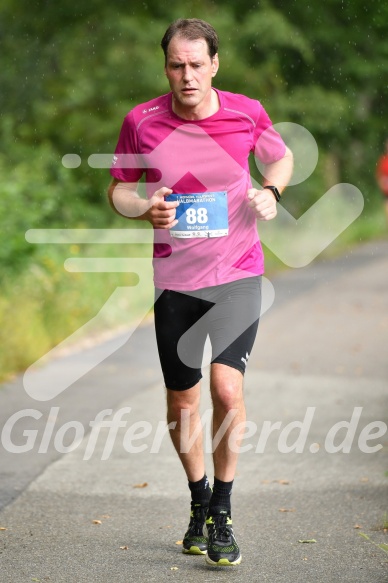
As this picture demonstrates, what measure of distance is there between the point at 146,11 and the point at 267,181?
17.6 meters

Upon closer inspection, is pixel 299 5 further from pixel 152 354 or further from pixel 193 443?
pixel 193 443

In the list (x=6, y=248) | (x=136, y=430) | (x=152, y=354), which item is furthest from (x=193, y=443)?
(x=6, y=248)

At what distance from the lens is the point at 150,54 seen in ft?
70.4

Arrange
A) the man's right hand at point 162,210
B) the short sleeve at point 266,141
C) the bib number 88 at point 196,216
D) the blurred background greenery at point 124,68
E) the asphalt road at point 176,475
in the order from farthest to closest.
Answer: the blurred background greenery at point 124,68 → the short sleeve at point 266,141 → the asphalt road at point 176,475 → the bib number 88 at point 196,216 → the man's right hand at point 162,210

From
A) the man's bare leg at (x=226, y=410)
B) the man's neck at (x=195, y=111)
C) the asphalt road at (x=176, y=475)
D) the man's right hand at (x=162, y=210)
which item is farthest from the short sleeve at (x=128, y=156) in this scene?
the asphalt road at (x=176, y=475)

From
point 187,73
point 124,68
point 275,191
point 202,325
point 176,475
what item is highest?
point 187,73

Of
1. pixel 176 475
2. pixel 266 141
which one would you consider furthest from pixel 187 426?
pixel 176 475

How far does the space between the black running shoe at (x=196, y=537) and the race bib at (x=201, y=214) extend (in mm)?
1213

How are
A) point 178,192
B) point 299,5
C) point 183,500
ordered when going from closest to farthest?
point 178,192, point 183,500, point 299,5

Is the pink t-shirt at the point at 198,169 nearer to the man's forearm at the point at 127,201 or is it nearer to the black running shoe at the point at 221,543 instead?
the man's forearm at the point at 127,201

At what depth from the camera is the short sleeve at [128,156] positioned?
504 centimetres

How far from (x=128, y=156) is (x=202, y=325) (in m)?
0.78

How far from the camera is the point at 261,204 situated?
489 cm

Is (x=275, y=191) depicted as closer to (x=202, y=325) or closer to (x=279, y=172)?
(x=279, y=172)
